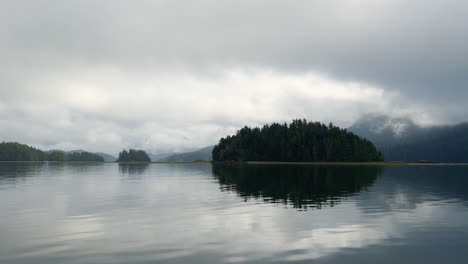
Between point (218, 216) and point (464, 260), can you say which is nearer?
point (464, 260)

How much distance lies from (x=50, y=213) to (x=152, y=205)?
35.4ft

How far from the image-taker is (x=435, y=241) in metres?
22.5

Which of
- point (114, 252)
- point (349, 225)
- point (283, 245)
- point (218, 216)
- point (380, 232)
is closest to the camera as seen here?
point (114, 252)

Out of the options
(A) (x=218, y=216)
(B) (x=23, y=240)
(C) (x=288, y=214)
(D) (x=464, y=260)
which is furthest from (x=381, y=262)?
(B) (x=23, y=240)

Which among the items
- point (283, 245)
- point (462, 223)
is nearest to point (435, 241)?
Result: point (462, 223)

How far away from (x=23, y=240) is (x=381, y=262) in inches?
932

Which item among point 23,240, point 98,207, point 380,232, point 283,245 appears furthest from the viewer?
point 98,207

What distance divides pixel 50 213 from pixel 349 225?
29498 mm

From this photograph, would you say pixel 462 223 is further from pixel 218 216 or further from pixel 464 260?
pixel 218 216

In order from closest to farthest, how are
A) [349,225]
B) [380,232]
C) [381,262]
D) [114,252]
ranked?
[381,262]
[114,252]
[380,232]
[349,225]

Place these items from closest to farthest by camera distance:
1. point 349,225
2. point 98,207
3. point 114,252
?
point 114,252
point 349,225
point 98,207

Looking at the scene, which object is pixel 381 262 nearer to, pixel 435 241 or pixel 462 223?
pixel 435 241

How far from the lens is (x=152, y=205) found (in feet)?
128

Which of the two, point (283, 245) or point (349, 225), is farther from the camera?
point (349, 225)
